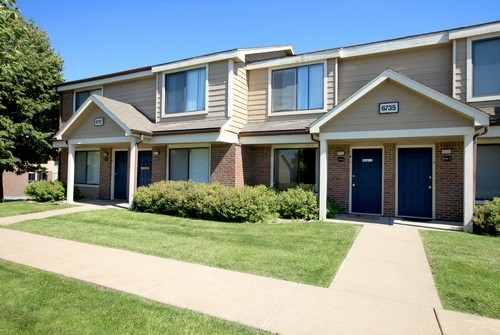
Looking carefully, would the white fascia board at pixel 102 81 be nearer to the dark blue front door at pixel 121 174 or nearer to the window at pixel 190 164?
the dark blue front door at pixel 121 174

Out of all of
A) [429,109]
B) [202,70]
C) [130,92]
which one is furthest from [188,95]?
[429,109]

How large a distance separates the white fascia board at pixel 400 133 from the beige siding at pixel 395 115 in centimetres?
10

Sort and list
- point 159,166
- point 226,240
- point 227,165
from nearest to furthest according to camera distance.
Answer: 1. point 226,240
2. point 227,165
3. point 159,166

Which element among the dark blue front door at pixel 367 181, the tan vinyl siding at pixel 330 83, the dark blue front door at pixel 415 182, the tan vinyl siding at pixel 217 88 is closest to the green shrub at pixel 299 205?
the dark blue front door at pixel 367 181

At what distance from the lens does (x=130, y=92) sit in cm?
1519

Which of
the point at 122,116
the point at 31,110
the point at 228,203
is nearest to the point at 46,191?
the point at 31,110

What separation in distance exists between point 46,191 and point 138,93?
6269 mm

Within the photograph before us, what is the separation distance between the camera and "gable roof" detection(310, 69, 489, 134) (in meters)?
8.02

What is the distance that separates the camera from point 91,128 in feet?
44.0

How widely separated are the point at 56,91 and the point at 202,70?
390 inches

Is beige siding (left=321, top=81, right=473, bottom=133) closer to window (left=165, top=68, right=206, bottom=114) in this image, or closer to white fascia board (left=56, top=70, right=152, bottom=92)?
window (left=165, top=68, right=206, bottom=114)

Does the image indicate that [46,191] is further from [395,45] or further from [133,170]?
[395,45]

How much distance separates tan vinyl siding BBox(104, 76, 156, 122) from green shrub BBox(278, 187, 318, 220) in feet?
24.9

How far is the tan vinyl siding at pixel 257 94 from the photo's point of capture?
42.0 feet
